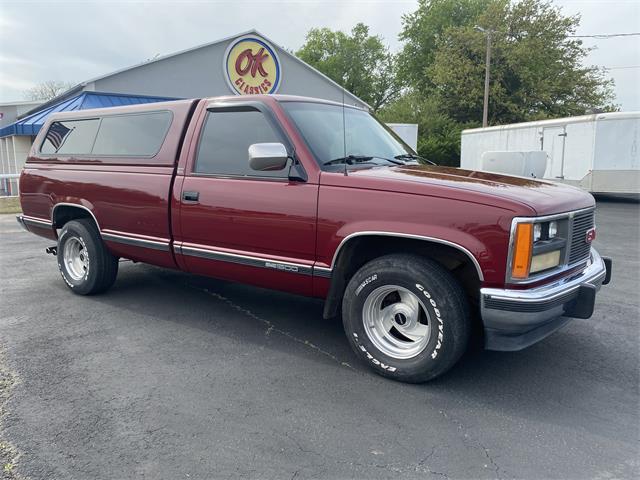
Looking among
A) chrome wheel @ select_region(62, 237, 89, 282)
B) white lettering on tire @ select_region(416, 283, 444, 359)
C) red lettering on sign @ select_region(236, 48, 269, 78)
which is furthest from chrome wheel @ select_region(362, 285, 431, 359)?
red lettering on sign @ select_region(236, 48, 269, 78)

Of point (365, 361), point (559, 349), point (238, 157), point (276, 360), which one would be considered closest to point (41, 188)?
point (238, 157)

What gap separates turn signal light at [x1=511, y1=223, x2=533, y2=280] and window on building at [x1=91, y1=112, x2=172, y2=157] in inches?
128

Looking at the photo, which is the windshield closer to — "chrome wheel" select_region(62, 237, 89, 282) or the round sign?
"chrome wheel" select_region(62, 237, 89, 282)

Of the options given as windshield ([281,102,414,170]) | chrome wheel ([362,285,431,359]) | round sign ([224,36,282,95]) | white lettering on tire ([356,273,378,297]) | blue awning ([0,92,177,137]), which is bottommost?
→ chrome wheel ([362,285,431,359])

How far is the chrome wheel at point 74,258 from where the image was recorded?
5668mm

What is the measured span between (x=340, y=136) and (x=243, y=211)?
1000 mm

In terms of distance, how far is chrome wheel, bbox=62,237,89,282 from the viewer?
5.67m

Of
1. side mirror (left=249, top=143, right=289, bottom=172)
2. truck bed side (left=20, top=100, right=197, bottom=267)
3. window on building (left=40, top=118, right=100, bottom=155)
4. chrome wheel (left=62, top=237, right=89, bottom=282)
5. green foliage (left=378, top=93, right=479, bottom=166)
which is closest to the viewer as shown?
side mirror (left=249, top=143, right=289, bottom=172)

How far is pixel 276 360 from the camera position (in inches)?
154

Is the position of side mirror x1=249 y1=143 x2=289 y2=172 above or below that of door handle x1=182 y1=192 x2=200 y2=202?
above

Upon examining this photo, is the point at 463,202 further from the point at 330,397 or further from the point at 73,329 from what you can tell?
the point at 73,329

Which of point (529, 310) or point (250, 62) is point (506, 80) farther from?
point (529, 310)

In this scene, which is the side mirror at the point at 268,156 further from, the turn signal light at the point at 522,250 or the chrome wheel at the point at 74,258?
the chrome wheel at the point at 74,258

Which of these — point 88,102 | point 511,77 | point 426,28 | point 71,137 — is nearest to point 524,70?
point 511,77
